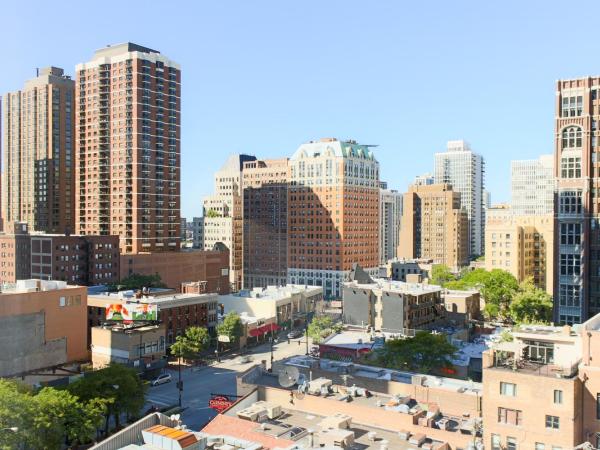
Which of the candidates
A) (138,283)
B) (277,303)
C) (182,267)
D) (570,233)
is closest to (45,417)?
(138,283)

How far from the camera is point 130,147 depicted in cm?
15562

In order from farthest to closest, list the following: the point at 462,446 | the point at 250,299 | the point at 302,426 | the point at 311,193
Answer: the point at 311,193 → the point at 250,299 → the point at 302,426 → the point at 462,446

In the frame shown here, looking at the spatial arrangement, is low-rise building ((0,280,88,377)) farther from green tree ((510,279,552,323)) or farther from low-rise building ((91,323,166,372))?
green tree ((510,279,552,323))

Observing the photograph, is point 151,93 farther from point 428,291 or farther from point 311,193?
point 428,291

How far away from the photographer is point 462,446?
43125mm

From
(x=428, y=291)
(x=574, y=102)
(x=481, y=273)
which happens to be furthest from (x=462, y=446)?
(x=481, y=273)

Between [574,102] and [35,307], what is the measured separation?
87.3 metres

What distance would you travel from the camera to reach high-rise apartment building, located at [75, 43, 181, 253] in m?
155

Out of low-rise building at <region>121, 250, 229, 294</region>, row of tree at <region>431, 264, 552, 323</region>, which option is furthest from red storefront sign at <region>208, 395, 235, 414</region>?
low-rise building at <region>121, 250, 229, 294</region>

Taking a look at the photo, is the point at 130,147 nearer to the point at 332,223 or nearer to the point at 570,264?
the point at 332,223

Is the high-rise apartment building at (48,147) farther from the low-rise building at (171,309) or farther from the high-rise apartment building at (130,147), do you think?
the low-rise building at (171,309)

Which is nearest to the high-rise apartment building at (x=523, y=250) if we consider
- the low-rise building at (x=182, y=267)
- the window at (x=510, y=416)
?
the low-rise building at (x=182, y=267)

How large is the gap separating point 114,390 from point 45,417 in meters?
11.1

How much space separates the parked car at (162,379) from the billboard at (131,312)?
329 inches
